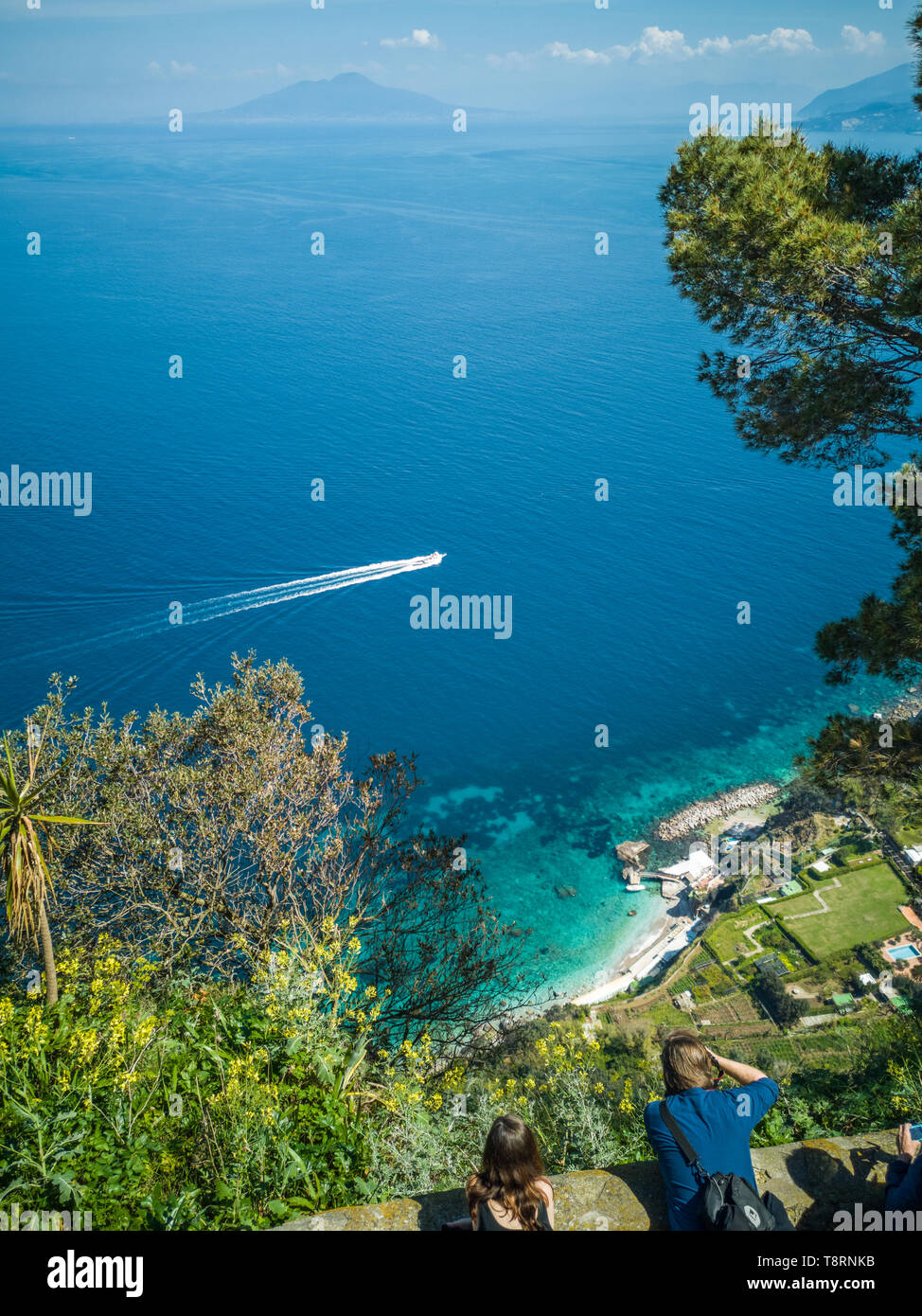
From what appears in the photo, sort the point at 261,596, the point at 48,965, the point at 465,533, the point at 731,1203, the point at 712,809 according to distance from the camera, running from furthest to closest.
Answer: the point at 465,533 → the point at 261,596 → the point at 712,809 → the point at 48,965 → the point at 731,1203

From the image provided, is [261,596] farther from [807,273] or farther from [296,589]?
[807,273]

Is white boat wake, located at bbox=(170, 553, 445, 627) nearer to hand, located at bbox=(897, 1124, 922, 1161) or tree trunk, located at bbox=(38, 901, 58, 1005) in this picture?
tree trunk, located at bbox=(38, 901, 58, 1005)

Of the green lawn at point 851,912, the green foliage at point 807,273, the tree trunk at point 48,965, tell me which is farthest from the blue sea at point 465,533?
the green foliage at point 807,273

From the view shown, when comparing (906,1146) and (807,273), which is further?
(807,273)

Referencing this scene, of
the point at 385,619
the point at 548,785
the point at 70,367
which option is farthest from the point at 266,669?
the point at 70,367

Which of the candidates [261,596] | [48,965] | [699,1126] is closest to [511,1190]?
[699,1126]

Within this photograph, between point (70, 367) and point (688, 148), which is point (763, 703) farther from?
point (70, 367)

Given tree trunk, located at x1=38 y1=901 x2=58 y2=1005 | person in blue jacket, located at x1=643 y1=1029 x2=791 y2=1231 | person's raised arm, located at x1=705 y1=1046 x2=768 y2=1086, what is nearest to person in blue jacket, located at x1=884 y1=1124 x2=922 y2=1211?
person in blue jacket, located at x1=643 y1=1029 x2=791 y2=1231
